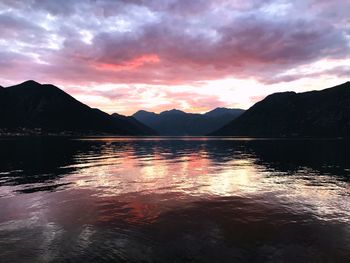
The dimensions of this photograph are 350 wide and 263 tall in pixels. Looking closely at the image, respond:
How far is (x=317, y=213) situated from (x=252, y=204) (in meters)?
6.51

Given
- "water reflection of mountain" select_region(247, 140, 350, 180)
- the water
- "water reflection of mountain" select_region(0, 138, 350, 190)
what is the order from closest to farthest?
the water
"water reflection of mountain" select_region(0, 138, 350, 190)
"water reflection of mountain" select_region(247, 140, 350, 180)

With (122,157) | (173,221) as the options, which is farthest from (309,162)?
(173,221)

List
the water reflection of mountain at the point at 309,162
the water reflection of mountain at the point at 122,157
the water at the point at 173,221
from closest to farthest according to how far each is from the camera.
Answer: the water at the point at 173,221
the water reflection of mountain at the point at 122,157
the water reflection of mountain at the point at 309,162

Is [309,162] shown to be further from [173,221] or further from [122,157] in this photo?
[173,221]

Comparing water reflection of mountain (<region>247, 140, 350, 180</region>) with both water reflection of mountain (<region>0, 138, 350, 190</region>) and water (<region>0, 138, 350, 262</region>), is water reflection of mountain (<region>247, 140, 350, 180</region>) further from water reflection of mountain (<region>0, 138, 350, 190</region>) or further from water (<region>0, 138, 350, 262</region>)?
water (<region>0, 138, 350, 262</region>)

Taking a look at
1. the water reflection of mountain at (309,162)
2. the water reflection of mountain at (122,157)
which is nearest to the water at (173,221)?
the water reflection of mountain at (122,157)

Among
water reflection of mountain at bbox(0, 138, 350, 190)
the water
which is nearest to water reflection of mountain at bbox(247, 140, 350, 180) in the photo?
water reflection of mountain at bbox(0, 138, 350, 190)

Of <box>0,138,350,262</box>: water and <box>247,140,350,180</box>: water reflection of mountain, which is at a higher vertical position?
<box>0,138,350,262</box>: water

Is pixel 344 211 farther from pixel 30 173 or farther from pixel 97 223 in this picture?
pixel 30 173

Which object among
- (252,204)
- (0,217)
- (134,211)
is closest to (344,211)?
(252,204)

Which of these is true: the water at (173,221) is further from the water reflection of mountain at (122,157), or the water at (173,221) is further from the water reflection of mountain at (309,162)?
the water reflection of mountain at (309,162)

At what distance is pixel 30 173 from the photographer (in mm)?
56500

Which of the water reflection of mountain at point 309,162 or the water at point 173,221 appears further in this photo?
the water reflection of mountain at point 309,162

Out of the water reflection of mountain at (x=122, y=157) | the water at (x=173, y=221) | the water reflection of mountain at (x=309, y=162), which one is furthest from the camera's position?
the water reflection of mountain at (x=309, y=162)
